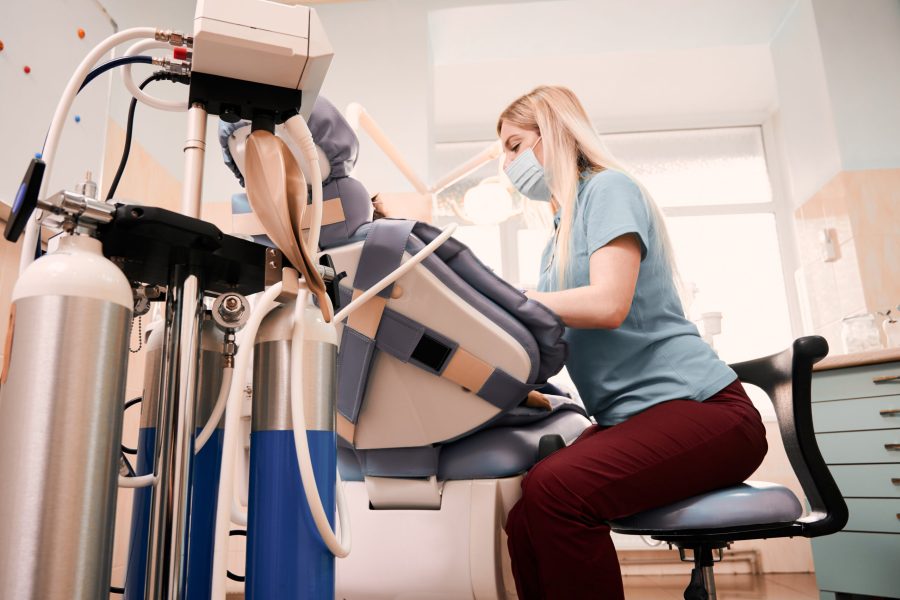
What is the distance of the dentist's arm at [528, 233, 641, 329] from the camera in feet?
3.77

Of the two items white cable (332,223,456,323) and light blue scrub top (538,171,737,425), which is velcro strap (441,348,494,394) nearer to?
white cable (332,223,456,323)

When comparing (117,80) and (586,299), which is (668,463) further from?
(117,80)

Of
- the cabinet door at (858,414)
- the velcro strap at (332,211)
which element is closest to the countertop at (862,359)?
the cabinet door at (858,414)

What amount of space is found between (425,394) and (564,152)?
2.21ft

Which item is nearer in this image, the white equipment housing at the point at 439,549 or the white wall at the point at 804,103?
the white equipment housing at the point at 439,549

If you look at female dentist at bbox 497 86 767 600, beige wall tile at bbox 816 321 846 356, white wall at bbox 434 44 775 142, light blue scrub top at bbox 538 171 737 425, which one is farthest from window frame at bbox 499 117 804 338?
light blue scrub top at bbox 538 171 737 425

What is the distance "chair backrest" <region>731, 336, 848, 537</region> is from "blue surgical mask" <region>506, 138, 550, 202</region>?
2.03 feet

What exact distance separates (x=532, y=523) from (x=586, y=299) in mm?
378

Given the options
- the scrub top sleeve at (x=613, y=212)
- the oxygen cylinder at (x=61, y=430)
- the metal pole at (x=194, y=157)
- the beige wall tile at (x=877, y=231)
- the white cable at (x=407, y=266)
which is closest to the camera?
the oxygen cylinder at (x=61, y=430)

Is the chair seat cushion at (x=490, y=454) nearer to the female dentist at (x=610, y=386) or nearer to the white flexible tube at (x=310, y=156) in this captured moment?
the female dentist at (x=610, y=386)

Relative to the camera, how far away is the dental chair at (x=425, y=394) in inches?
38.2

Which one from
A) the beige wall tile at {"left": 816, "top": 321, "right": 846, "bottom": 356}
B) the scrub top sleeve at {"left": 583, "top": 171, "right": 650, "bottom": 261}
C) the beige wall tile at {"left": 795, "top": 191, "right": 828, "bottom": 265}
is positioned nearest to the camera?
the scrub top sleeve at {"left": 583, "top": 171, "right": 650, "bottom": 261}

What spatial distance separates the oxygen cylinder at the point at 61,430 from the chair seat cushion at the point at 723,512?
2.69 ft

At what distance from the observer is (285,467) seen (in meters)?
0.65
